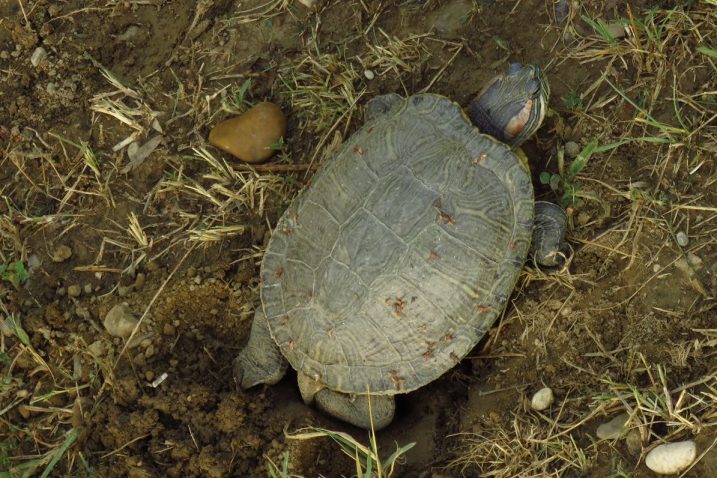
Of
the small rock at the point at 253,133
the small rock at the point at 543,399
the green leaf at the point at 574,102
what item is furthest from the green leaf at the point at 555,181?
the small rock at the point at 253,133

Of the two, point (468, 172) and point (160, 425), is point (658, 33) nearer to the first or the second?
point (468, 172)

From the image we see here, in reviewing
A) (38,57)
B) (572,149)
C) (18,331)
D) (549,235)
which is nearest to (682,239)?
(549,235)

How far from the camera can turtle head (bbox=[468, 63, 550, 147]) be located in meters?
3.65

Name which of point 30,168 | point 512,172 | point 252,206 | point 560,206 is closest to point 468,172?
point 512,172

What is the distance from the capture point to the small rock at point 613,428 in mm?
3123

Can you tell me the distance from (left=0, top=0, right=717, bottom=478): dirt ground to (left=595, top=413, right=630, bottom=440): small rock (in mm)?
28

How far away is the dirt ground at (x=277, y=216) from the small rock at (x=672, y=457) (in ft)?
0.20

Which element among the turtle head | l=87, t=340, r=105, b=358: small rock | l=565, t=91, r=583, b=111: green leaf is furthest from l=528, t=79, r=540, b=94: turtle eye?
l=87, t=340, r=105, b=358: small rock

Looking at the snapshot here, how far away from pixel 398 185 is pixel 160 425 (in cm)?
176

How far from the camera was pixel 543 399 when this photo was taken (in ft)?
11.0

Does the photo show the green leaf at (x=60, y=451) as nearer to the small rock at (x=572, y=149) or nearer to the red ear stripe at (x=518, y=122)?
the red ear stripe at (x=518, y=122)

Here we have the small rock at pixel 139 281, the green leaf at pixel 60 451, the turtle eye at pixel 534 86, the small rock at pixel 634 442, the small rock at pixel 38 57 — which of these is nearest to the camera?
the small rock at pixel 634 442

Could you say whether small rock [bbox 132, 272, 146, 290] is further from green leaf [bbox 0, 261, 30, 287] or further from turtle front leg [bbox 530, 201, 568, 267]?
Result: turtle front leg [bbox 530, 201, 568, 267]

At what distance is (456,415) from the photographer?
3.59 m
